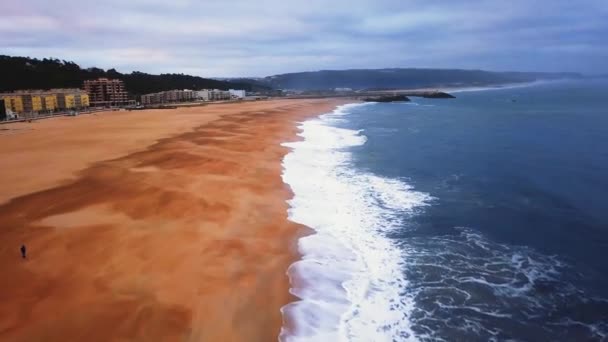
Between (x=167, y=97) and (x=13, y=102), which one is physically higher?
(x=167, y=97)

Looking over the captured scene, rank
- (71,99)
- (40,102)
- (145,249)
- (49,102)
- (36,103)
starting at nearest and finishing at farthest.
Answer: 1. (145,249)
2. (36,103)
3. (40,102)
4. (49,102)
5. (71,99)

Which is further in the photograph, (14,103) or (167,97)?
(167,97)

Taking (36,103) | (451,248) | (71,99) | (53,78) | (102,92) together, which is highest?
(53,78)

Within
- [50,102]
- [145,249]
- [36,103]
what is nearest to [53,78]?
[50,102]

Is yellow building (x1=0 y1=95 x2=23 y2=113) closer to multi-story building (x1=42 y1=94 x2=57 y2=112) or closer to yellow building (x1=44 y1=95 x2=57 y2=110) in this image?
multi-story building (x1=42 y1=94 x2=57 y2=112)

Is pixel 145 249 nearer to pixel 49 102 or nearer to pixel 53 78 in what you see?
pixel 49 102

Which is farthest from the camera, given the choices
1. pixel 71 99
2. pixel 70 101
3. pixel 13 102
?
pixel 71 99
